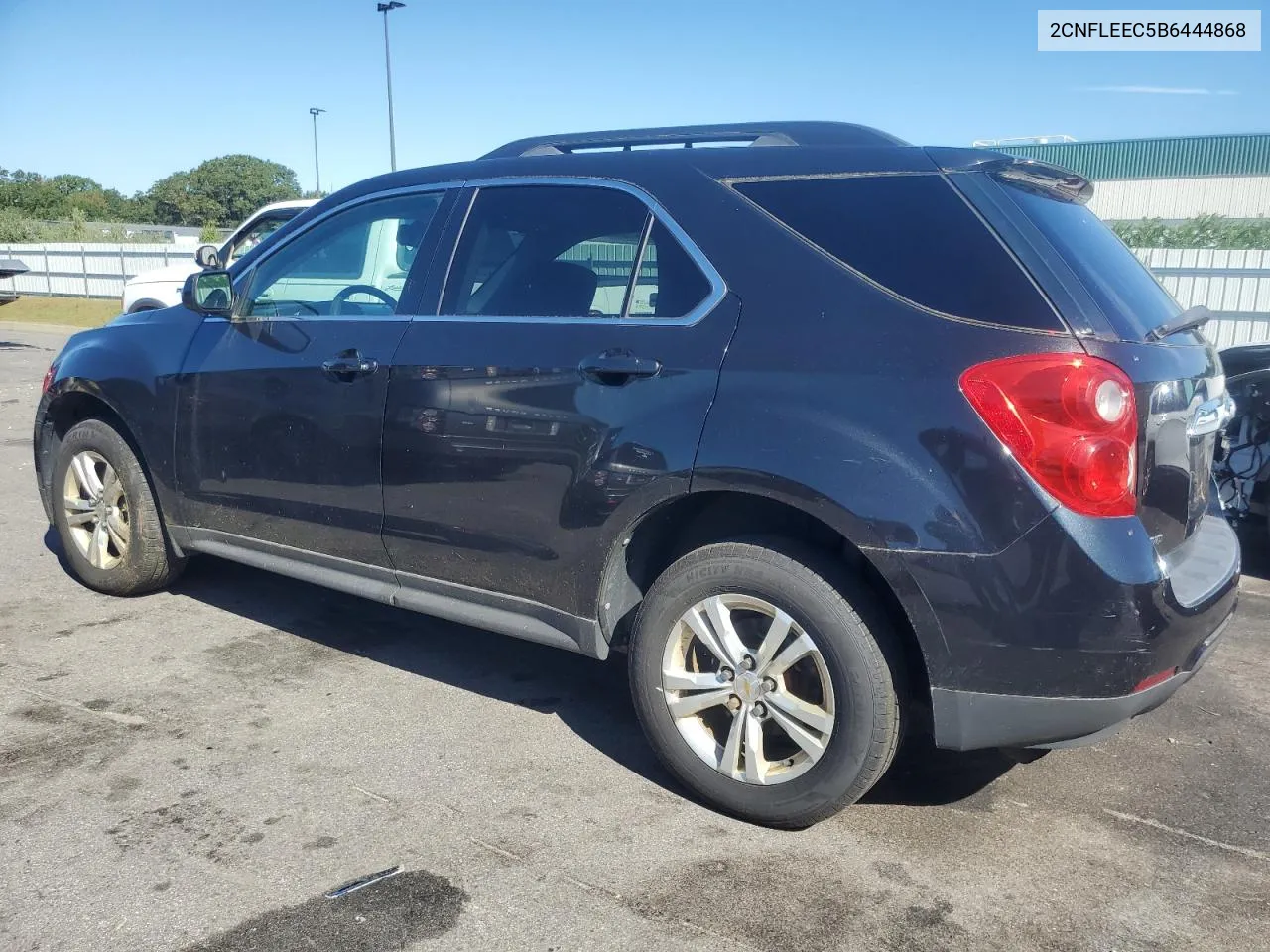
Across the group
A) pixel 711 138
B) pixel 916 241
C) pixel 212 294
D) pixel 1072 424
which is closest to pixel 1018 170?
pixel 916 241

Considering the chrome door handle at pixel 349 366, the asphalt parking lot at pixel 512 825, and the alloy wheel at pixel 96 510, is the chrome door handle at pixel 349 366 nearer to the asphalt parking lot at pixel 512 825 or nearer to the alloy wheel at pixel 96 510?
the asphalt parking lot at pixel 512 825

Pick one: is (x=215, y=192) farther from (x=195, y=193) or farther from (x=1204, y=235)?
(x=1204, y=235)

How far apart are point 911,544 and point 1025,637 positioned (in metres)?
0.35

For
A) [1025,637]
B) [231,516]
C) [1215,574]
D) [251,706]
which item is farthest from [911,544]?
[231,516]

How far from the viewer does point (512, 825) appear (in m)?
3.13

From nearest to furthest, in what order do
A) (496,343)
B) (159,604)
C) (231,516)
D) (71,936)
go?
(71,936) → (496,343) → (231,516) → (159,604)

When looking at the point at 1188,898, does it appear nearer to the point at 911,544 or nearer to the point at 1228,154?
the point at 911,544

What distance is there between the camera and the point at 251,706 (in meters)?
3.94

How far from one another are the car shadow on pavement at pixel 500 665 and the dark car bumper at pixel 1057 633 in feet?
2.20

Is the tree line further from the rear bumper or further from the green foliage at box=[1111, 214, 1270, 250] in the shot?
the rear bumper

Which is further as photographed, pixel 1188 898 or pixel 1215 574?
pixel 1215 574

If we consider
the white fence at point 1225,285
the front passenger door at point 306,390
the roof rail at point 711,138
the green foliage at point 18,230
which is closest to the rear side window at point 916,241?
the roof rail at point 711,138

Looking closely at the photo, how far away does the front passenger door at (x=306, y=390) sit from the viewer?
153 inches

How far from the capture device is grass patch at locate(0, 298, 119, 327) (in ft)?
82.2
